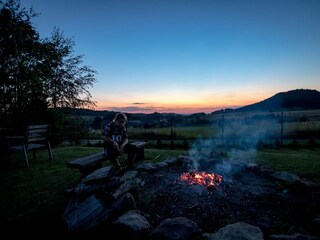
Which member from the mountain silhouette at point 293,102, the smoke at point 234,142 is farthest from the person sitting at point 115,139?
the mountain silhouette at point 293,102

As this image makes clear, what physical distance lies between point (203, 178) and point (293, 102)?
182ft

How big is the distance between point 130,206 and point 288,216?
2.41m

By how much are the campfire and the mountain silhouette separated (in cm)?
4425

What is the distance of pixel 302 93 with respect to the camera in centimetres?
5425

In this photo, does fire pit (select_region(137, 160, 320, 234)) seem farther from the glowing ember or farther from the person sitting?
the person sitting

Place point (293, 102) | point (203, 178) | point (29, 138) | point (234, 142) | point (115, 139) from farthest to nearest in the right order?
1. point (293, 102)
2. point (234, 142)
3. point (29, 138)
4. point (115, 139)
5. point (203, 178)

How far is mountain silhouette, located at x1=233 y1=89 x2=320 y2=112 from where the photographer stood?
4828 cm

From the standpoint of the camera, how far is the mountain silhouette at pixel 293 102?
48281 mm

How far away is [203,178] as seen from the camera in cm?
461

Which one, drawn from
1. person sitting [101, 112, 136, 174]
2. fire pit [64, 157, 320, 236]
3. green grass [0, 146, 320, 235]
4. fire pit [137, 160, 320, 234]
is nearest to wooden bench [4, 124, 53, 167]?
green grass [0, 146, 320, 235]

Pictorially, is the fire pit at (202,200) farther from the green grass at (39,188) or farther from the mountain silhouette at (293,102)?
the mountain silhouette at (293,102)

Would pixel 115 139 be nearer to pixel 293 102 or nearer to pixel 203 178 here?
pixel 203 178

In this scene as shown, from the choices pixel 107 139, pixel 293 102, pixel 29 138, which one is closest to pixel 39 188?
pixel 107 139

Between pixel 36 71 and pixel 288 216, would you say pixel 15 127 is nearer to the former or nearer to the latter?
pixel 36 71
